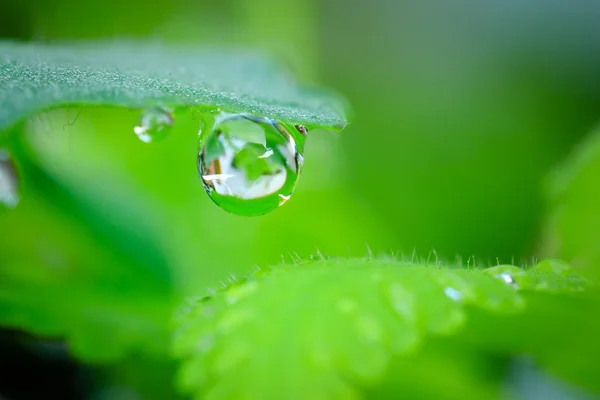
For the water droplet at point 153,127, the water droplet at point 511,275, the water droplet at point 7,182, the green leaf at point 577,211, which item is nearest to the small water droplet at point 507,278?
the water droplet at point 511,275

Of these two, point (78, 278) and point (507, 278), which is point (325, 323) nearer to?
point (507, 278)

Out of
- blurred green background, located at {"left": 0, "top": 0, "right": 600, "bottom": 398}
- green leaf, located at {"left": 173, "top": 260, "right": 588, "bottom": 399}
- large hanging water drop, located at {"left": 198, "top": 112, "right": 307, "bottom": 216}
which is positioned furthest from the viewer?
blurred green background, located at {"left": 0, "top": 0, "right": 600, "bottom": 398}

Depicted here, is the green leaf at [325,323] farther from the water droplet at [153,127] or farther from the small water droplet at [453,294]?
the water droplet at [153,127]

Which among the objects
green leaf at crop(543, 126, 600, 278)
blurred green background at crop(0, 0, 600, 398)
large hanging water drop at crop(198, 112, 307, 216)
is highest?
blurred green background at crop(0, 0, 600, 398)

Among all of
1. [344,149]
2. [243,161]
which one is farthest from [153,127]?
[344,149]

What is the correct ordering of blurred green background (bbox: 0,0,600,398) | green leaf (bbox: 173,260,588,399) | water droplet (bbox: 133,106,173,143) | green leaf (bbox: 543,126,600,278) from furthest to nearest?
blurred green background (bbox: 0,0,600,398), green leaf (bbox: 543,126,600,278), water droplet (bbox: 133,106,173,143), green leaf (bbox: 173,260,588,399)

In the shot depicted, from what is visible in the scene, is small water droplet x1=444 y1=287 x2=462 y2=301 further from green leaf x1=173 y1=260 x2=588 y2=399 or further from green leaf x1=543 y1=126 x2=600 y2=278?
green leaf x1=543 y1=126 x2=600 y2=278

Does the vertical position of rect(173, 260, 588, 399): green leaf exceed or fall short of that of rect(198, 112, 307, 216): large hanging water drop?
it falls short

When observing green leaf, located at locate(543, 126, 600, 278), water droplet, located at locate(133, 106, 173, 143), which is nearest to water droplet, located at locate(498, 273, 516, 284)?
green leaf, located at locate(543, 126, 600, 278)
